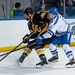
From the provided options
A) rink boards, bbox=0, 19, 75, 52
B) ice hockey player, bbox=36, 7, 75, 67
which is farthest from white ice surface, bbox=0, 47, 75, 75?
rink boards, bbox=0, 19, 75, 52

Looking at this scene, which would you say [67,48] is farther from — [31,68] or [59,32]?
[31,68]

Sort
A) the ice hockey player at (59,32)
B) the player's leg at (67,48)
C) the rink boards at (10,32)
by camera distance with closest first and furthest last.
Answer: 1. the ice hockey player at (59,32)
2. the player's leg at (67,48)
3. the rink boards at (10,32)

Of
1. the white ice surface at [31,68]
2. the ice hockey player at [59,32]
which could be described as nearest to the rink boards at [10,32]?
the white ice surface at [31,68]

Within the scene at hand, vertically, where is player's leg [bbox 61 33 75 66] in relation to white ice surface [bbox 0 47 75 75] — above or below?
above

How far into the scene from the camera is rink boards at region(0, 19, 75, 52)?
276 inches

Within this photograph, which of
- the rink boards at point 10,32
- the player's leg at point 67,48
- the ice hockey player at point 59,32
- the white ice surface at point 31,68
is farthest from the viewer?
the rink boards at point 10,32

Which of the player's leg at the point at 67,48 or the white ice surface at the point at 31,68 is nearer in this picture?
the white ice surface at the point at 31,68

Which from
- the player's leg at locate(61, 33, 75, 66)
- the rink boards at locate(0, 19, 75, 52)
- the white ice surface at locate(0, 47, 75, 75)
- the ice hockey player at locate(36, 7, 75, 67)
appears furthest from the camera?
the rink boards at locate(0, 19, 75, 52)

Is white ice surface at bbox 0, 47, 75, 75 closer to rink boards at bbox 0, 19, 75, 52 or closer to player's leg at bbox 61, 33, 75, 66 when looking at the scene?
player's leg at bbox 61, 33, 75, 66

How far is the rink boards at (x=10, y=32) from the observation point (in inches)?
276

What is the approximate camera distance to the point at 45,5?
8.05 meters

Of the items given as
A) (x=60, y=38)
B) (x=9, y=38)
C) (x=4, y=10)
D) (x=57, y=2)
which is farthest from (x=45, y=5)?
(x=60, y=38)

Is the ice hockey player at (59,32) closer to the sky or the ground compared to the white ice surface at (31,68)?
closer to the sky

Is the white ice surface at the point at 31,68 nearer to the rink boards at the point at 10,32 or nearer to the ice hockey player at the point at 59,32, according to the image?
the ice hockey player at the point at 59,32
